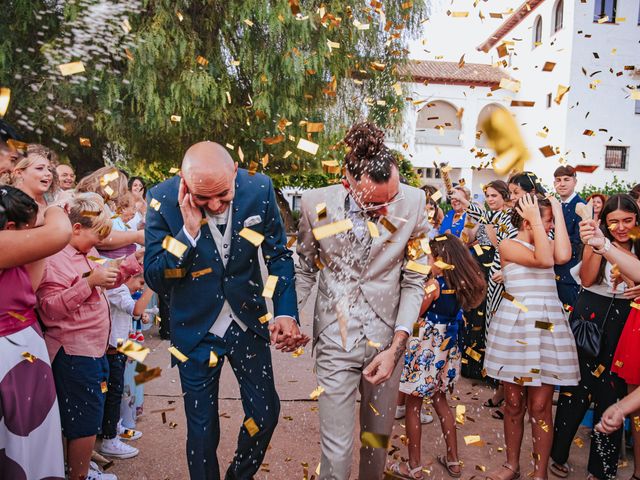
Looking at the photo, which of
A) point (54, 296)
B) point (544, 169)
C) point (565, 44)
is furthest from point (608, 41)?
point (54, 296)

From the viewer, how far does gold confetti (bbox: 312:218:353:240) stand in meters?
2.95

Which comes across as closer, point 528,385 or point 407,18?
point 528,385

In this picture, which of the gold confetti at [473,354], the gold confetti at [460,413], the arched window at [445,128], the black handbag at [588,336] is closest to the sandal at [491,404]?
the gold confetti at [460,413]

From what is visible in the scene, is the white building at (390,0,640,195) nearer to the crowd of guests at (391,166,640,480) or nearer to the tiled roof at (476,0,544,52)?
the tiled roof at (476,0,544,52)

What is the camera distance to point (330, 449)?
9.32ft

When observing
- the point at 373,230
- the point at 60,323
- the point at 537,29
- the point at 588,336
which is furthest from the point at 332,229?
the point at 537,29

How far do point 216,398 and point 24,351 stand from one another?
0.99m

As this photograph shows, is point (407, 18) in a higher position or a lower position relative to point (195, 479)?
higher

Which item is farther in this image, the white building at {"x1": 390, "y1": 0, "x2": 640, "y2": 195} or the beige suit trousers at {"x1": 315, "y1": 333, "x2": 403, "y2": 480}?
the white building at {"x1": 390, "y1": 0, "x2": 640, "y2": 195}

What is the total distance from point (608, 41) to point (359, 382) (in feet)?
90.6

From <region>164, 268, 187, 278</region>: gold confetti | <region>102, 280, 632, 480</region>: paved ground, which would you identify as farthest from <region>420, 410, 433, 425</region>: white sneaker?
<region>164, 268, 187, 278</region>: gold confetti

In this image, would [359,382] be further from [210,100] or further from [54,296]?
[210,100]

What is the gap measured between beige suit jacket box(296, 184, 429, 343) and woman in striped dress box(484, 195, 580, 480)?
1094 mm

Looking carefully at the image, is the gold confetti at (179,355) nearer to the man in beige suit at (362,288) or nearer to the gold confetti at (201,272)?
the gold confetti at (201,272)
